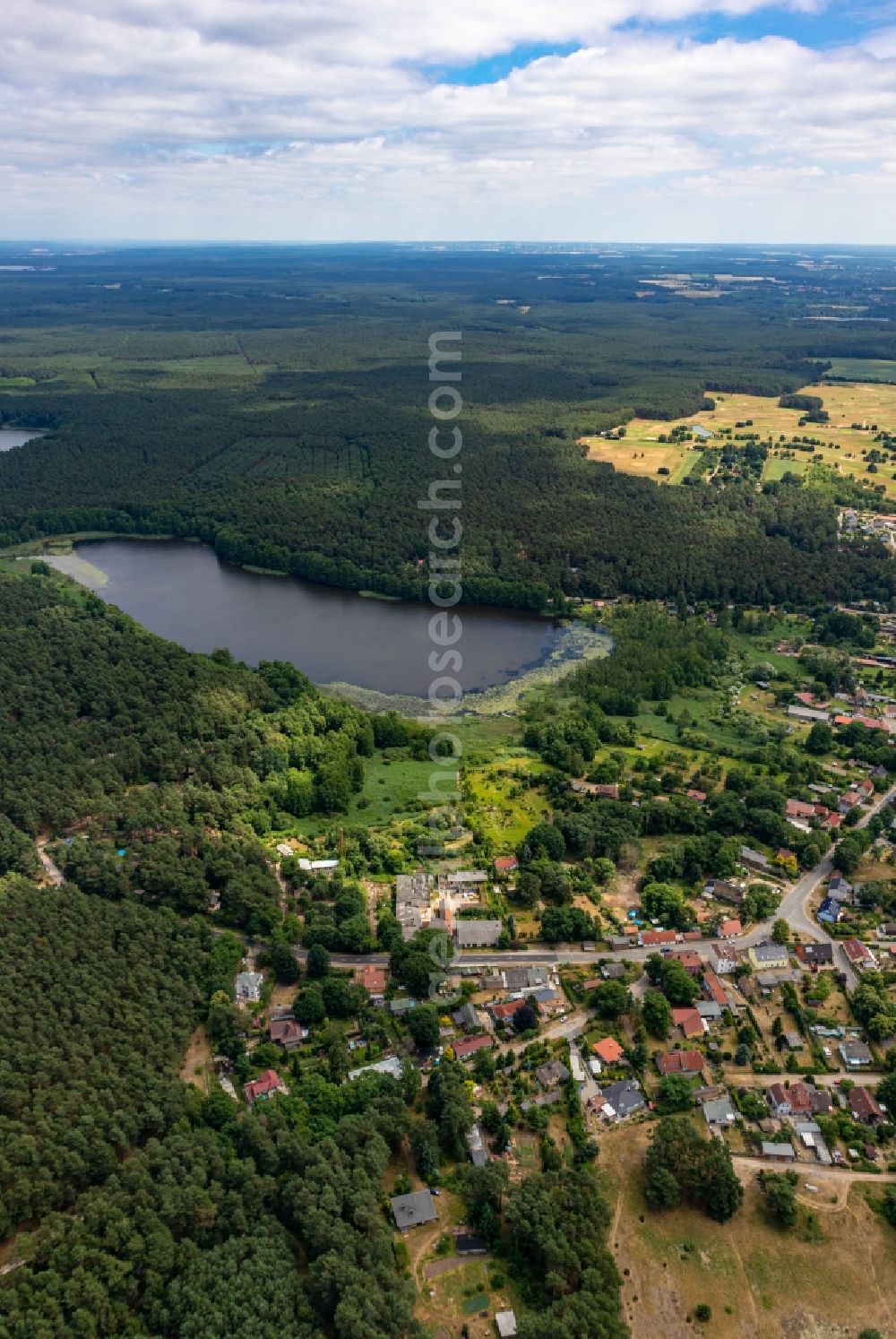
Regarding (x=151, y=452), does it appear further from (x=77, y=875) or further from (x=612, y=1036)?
(x=612, y=1036)

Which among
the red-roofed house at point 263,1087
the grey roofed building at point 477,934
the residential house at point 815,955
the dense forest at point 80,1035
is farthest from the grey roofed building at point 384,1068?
the residential house at point 815,955

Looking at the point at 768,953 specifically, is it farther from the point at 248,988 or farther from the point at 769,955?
the point at 248,988

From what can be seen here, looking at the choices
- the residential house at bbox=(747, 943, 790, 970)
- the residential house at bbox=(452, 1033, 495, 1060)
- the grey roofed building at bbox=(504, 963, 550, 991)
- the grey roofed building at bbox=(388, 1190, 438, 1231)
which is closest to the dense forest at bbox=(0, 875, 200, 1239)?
the grey roofed building at bbox=(388, 1190, 438, 1231)

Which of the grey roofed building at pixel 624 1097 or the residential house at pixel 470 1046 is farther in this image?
the residential house at pixel 470 1046

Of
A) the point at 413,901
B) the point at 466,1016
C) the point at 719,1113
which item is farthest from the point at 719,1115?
the point at 413,901

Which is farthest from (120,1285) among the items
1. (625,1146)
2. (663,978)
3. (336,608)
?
(336,608)

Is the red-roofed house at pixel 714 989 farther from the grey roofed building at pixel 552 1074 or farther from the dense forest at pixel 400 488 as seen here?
the dense forest at pixel 400 488
